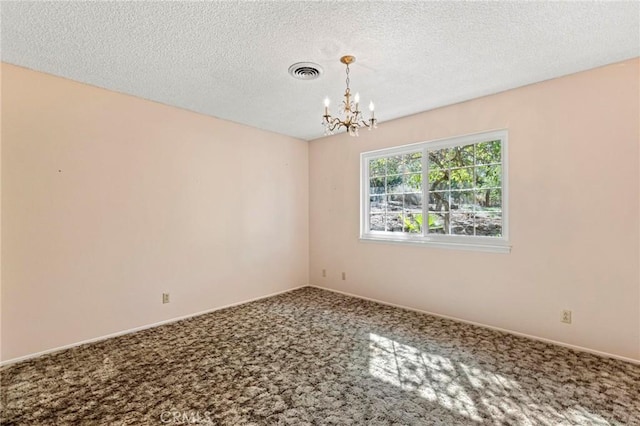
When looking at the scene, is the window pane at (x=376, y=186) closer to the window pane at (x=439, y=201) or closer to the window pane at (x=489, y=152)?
the window pane at (x=439, y=201)

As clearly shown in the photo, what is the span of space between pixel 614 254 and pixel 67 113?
4.96m

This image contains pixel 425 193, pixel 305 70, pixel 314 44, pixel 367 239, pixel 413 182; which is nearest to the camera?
pixel 314 44

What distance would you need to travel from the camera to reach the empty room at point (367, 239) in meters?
1.99

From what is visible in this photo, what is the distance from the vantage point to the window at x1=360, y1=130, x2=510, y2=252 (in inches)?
130

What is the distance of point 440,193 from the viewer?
3.75 m

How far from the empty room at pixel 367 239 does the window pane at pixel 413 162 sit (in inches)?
1.0

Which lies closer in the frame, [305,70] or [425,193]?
[305,70]

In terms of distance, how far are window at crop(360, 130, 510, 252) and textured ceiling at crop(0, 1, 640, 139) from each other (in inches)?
27.8

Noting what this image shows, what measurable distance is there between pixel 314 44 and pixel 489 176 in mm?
2336

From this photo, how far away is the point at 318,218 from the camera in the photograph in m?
5.04

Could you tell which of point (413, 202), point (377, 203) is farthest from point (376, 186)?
point (413, 202)

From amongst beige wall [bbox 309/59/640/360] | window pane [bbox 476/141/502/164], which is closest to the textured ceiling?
beige wall [bbox 309/59/640/360]

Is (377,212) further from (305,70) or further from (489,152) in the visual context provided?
(305,70)

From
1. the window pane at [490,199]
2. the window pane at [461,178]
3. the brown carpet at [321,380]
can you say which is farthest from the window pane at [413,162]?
the brown carpet at [321,380]
